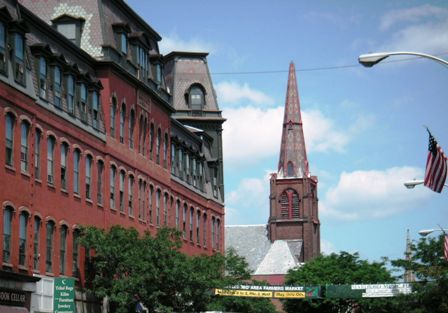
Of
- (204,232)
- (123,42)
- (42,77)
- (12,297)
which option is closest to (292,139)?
(204,232)

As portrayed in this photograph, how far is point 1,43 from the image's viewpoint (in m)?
42.6

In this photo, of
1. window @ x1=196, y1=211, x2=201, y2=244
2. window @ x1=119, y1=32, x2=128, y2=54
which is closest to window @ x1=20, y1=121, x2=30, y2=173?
window @ x1=119, y1=32, x2=128, y2=54

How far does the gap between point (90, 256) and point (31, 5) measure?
14135 millimetres

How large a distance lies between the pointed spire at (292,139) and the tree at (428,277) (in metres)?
106

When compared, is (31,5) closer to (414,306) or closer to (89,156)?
(89,156)

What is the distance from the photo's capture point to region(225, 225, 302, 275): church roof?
160m

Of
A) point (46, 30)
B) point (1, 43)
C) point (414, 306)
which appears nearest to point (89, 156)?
point (46, 30)

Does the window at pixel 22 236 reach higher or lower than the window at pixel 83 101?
lower

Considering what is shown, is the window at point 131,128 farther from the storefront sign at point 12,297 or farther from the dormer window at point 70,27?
the storefront sign at point 12,297

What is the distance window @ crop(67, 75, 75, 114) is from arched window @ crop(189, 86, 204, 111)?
98.5 feet

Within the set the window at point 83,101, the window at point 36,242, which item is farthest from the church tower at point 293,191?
the window at point 36,242

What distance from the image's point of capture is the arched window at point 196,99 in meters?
80.9

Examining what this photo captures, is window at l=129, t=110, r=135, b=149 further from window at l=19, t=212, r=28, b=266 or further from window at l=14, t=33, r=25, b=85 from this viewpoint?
window at l=19, t=212, r=28, b=266

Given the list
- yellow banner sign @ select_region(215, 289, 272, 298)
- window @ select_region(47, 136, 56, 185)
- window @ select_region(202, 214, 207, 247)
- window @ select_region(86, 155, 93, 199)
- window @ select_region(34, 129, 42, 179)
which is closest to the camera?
window @ select_region(34, 129, 42, 179)
